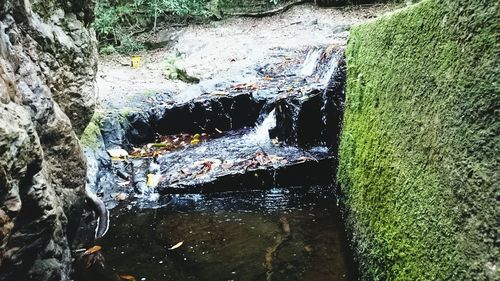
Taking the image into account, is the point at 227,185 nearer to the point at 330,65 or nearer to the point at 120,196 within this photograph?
the point at 120,196

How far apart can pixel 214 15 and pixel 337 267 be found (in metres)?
12.6

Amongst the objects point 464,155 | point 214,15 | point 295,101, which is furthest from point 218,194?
point 214,15

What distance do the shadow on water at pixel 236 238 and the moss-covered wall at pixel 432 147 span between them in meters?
0.51

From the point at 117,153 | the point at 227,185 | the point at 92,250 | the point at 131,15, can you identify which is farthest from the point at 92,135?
the point at 131,15

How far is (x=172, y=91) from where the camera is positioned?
8.91 metres

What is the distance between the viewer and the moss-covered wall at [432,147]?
5.42 feet

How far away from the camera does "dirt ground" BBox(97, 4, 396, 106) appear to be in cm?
966

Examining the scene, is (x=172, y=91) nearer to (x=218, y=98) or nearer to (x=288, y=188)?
(x=218, y=98)

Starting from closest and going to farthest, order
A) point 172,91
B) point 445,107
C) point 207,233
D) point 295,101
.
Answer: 1. point 445,107
2. point 207,233
3. point 295,101
4. point 172,91

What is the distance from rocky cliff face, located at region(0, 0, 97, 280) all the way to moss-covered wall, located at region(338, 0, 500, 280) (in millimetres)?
2211

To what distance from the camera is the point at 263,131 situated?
24.2 ft

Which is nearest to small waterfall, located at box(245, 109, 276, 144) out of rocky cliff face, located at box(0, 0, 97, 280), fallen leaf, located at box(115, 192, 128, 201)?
fallen leaf, located at box(115, 192, 128, 201)

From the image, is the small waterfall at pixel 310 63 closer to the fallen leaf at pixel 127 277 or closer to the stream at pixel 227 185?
the stream at pixel 227 185

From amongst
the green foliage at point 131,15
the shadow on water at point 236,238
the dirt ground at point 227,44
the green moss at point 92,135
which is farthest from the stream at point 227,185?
the green foliage at point 131,15
